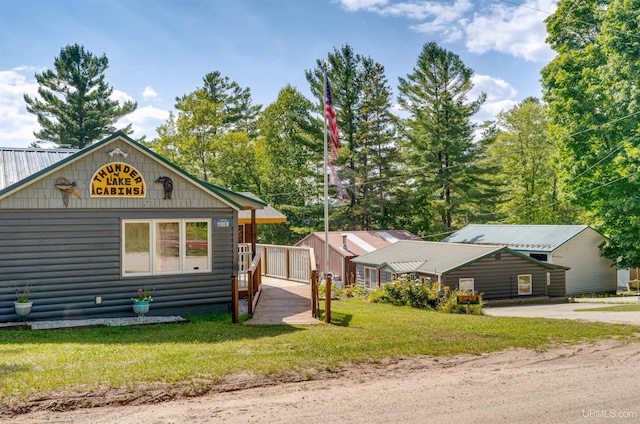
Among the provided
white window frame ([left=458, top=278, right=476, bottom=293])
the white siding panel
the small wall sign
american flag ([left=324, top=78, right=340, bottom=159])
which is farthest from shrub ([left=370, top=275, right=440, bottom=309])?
the white siding panel

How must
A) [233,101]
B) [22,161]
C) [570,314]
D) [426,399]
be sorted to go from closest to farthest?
[426,399] < [22,161] < [570,314] < [233,101]

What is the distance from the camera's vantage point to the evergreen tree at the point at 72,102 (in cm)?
3900

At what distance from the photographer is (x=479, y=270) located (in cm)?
2328

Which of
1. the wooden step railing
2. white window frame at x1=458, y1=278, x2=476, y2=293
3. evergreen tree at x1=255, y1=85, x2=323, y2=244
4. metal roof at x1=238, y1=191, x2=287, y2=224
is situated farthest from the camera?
evergreen tree at x1=255, y1=85, x2=323, y2=244

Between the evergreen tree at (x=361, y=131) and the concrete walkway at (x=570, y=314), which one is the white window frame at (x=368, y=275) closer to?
→ the concrete walkway at (x=570, y=314)

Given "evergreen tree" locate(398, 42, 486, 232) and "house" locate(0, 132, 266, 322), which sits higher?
"evergreen tree" locate(398, 42, 486, 232)

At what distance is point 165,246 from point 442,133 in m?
31.7

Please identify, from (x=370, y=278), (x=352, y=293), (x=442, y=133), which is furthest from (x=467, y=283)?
(x=442, y=133)

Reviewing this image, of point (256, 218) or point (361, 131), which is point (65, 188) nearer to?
point (256, 218)

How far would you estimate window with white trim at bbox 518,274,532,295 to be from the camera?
24625mm

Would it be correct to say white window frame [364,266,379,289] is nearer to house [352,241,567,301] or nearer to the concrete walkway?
house [352,241,567,301]

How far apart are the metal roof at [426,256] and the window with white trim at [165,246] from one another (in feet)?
43.6

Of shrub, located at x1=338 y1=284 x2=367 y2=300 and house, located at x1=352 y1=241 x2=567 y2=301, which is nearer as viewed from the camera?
shrub, located at x1=338 y1=284 x2=367 y2=300

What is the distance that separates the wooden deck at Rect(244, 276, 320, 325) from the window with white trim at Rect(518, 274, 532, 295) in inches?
518
